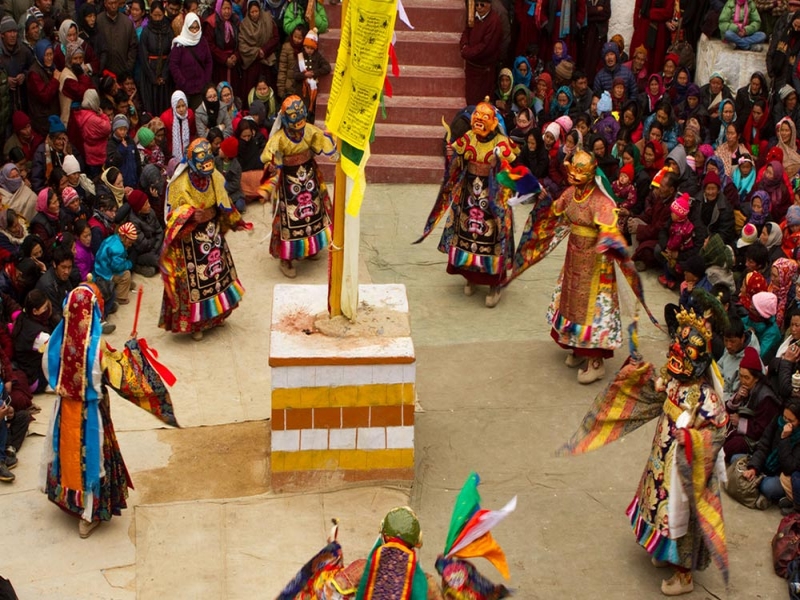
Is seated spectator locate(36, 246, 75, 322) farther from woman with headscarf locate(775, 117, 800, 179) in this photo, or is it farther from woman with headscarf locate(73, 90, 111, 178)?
woman with headscarf locate(775, 117, 800, 179)

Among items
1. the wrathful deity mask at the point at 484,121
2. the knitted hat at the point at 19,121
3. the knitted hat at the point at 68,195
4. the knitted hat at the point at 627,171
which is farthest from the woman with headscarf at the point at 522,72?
the knitted hat at the point at 68,195

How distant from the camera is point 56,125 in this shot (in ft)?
41.6

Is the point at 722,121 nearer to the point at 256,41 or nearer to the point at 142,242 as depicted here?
the point at 256,41

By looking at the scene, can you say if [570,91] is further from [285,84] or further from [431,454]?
[431,454]

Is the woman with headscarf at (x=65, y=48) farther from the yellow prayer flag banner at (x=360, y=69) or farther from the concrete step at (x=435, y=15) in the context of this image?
the yellow prayer flag banner at (x=360, y=69)

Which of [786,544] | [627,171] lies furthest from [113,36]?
[786,544]

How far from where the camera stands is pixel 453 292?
1170 cm

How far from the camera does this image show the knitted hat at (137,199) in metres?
11.8

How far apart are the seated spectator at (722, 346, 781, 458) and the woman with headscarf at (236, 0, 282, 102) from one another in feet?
22.8

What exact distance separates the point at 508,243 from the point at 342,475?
3.20m

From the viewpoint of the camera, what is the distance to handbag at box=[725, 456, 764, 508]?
8688 mm

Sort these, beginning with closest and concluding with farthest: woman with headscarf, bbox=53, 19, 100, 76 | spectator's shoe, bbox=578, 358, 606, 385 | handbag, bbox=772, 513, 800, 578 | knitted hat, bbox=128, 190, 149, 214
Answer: handbag, bbox=772, 513, 800, 578 → spectator's shoe, bbox=578, 358, 606, 385 → knitted hat, bbox=128, 190, 149, 214 → woman with headscarf, bbox=53, 19, 100, 76

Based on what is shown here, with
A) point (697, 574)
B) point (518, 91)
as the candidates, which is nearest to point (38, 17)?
point (518, 91)

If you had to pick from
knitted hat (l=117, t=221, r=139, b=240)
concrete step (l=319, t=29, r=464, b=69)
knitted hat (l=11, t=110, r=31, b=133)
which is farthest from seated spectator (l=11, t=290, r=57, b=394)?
concrete step (l=319, t=29, r=464, b=69)
